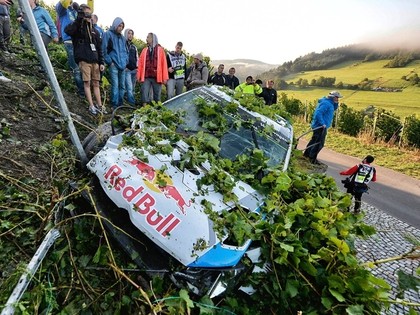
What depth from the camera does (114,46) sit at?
21.6 ft

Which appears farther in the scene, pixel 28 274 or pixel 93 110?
pixel 93 110

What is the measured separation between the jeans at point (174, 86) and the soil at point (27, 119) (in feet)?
7.30

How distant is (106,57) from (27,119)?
2397 millimetres

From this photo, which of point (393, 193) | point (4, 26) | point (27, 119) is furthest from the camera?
point (393, 193)

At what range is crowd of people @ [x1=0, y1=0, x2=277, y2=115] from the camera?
561cm

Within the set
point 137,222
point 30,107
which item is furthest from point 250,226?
point 30,107

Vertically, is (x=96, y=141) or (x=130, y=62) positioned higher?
(x=130, y=62)

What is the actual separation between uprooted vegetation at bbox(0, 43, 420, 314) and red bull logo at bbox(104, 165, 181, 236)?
0.26 m

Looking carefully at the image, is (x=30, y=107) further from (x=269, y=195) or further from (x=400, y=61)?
(x=400, y=61)

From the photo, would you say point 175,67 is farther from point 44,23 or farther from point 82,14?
point 44,23

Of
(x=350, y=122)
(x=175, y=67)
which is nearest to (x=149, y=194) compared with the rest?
(x=175, y=67)

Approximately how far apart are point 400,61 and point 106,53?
65.2 m

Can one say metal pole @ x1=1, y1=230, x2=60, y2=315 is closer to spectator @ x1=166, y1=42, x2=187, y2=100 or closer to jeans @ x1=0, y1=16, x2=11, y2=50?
spectator @ x1=166, y1=42, x2=187, y2=100

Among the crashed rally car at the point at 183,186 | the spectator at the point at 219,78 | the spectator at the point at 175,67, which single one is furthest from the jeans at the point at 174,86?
the crashed rally car at the point at 183,186
